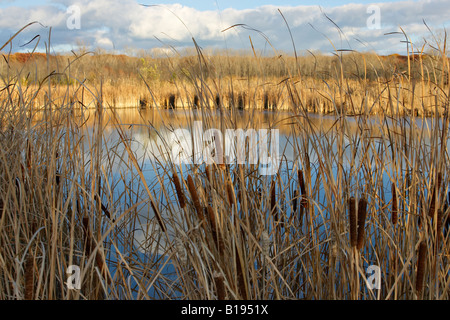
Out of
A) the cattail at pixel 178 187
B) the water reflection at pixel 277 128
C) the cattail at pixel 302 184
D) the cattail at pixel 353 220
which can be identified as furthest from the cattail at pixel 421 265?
the cattail at pixel 178 187

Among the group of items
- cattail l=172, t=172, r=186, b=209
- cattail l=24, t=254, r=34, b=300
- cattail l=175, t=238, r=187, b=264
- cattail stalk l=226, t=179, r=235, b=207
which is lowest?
cattail l=175, t=238, r=187, b=264

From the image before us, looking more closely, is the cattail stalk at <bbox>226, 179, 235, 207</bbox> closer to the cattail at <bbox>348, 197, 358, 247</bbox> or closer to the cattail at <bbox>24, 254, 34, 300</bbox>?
the cattail at <bbox>348, 197, 358, 247</bbox>

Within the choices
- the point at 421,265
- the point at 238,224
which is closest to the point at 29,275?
the point at 238,224

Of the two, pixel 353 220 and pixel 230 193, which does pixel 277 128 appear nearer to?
pixel 230 193

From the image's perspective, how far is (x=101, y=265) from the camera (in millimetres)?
1508

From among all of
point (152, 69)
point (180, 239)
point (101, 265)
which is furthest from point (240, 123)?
point (152, 69)

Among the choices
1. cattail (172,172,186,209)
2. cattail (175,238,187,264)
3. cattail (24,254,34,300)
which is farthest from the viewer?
cattail (175,238,187,264)

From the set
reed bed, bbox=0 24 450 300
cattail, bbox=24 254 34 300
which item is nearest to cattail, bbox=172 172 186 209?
reed bed, bbox=0 24 450 300

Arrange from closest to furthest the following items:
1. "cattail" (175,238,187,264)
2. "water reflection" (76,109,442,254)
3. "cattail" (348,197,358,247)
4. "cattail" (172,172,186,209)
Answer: "cattail" (348,197,358,247), "cattail" (172,172,186,209), "cattail" (175,238,187,264), "water reflection" (76,109,442,254)

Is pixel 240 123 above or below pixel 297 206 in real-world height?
above

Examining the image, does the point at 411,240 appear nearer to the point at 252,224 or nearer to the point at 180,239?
the point at 252,224

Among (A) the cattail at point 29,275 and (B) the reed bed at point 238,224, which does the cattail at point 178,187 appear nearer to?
(B) the reed bed at point 238,224

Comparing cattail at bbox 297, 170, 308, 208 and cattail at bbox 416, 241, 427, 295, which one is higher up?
cattail at bbox 297, 170, 308, 208
